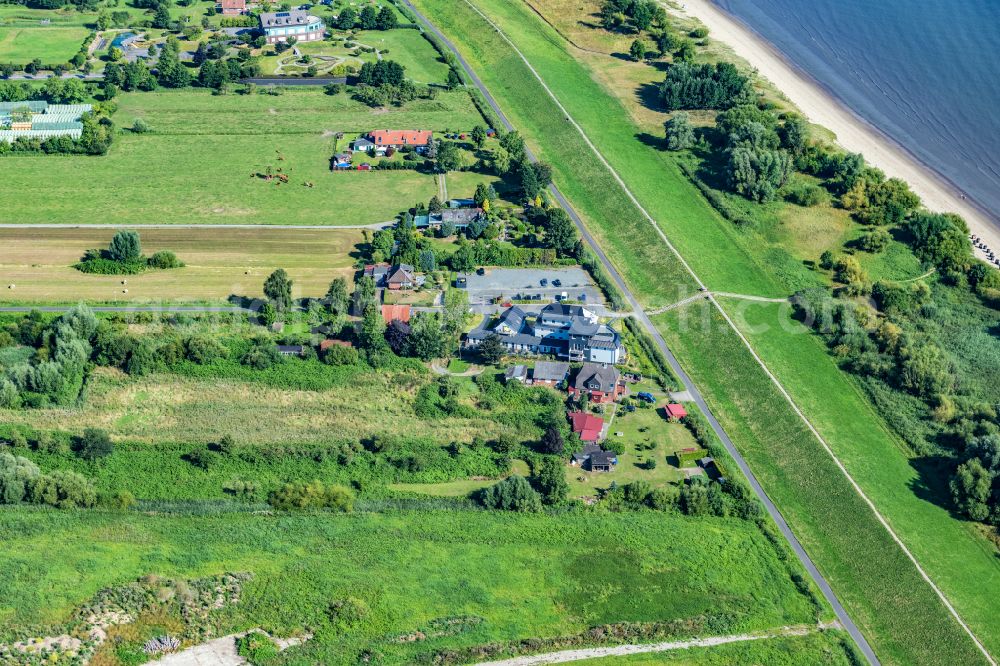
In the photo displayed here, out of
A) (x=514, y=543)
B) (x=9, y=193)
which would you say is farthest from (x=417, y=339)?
(x=9, y=193)

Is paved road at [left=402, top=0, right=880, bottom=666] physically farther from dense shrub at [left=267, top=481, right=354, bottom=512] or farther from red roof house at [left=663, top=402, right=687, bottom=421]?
dense shrub at [left=267, top=481, right=354, bottom=512]

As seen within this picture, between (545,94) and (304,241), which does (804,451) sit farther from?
(545,94)

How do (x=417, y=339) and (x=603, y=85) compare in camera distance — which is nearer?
(x=417, y=339)

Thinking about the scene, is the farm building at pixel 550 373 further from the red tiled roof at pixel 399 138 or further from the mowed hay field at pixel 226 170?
the red tiled roof at pixel 399 138

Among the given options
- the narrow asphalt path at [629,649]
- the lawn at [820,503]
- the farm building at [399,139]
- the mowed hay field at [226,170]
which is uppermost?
the farm building at [399,139]

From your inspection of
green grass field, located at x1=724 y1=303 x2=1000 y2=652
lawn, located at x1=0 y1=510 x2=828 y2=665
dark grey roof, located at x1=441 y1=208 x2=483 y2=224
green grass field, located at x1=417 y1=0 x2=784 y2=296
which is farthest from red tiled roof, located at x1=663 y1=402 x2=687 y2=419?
dark grey roof, located at x1=441 y1=208 x2=483 y2=224

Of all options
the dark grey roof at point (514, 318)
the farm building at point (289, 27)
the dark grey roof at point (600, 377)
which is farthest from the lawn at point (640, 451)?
the farm building at point (289, 27)
